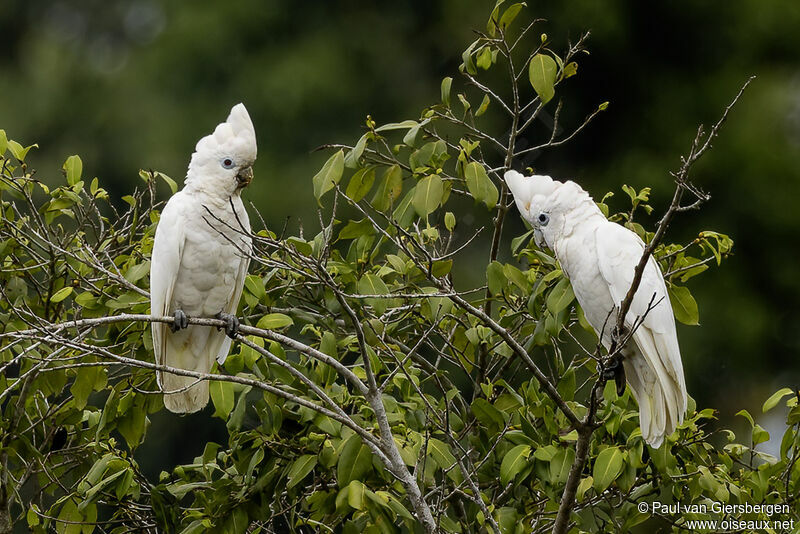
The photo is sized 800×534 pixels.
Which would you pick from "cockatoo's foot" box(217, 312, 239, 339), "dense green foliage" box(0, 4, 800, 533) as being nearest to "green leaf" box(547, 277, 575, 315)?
"dense green foliage" box(0, 4, 800, 533)

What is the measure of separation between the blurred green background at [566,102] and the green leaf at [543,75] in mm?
3578

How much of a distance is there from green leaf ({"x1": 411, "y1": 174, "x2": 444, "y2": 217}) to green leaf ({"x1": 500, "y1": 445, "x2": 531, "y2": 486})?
0.63 metres

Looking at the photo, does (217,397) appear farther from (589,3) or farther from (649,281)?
(589,3)

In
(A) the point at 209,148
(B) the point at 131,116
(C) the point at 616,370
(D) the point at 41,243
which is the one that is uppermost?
(A) the point at 209,148

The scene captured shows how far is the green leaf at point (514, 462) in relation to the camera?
2.58m

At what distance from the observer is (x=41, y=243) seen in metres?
3.09

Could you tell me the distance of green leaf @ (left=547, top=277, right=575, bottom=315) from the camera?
2.73m

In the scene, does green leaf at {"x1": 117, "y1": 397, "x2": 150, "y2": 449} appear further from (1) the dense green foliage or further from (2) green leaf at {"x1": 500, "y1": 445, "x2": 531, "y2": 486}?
(2) green leaf at {"x1": 500, "y1": 445, "x2": 531, "y2": 486}

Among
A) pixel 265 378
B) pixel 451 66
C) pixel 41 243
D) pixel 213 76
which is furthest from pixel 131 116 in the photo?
pixel 265 378

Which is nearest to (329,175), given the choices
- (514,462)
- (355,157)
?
(355,157)

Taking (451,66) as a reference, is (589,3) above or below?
above

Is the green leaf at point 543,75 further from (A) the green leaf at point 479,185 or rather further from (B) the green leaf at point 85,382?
(B) the green leaf at point 85,382

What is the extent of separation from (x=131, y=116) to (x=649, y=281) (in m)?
5.66

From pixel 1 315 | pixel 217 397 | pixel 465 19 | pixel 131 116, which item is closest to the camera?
pixel 217 397
